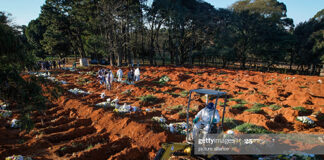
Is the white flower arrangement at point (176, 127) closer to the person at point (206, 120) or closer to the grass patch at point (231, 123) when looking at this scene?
the grass patch at point (231, 123)

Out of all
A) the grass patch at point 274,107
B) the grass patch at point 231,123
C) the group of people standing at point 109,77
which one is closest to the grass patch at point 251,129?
the grass patch at point 231,123

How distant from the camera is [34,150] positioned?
5.72 metres

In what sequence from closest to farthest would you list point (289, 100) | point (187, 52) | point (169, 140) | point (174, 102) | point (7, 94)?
point (7, 94) < point (169, 140) < point (289, 100) < point (174, 102) < point (187, 52)

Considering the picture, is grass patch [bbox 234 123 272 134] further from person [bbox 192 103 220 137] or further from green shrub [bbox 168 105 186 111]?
green shrub [bbox 168 105 186 111]

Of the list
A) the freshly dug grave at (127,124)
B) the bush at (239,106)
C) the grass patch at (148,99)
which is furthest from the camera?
the grass patch at (148,99)

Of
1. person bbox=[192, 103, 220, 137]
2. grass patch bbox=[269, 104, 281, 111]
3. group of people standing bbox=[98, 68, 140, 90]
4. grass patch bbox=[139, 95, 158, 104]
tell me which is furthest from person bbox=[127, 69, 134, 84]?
person bbox=[192, 103, 220, 137]

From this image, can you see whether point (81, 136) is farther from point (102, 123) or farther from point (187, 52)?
point (187, 52)

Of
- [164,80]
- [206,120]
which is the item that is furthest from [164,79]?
[206,120]

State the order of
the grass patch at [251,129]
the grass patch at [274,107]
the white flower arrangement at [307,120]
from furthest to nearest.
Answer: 1. the grass patch at [274,107]
2. the white flower arrangement at [307,120]
3. the grass patch at [251,129]

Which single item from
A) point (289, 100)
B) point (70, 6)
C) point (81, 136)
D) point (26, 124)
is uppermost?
point (70, 6)

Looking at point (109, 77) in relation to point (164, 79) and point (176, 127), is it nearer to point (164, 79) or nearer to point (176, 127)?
point (164, 79)

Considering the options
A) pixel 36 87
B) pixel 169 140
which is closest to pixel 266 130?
pixel 169 140

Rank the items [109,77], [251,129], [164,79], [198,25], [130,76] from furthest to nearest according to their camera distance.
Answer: [198,25] → [164,79] → [130,76] → [109,77] → [251,129]

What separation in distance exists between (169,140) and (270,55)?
27.7 metres
